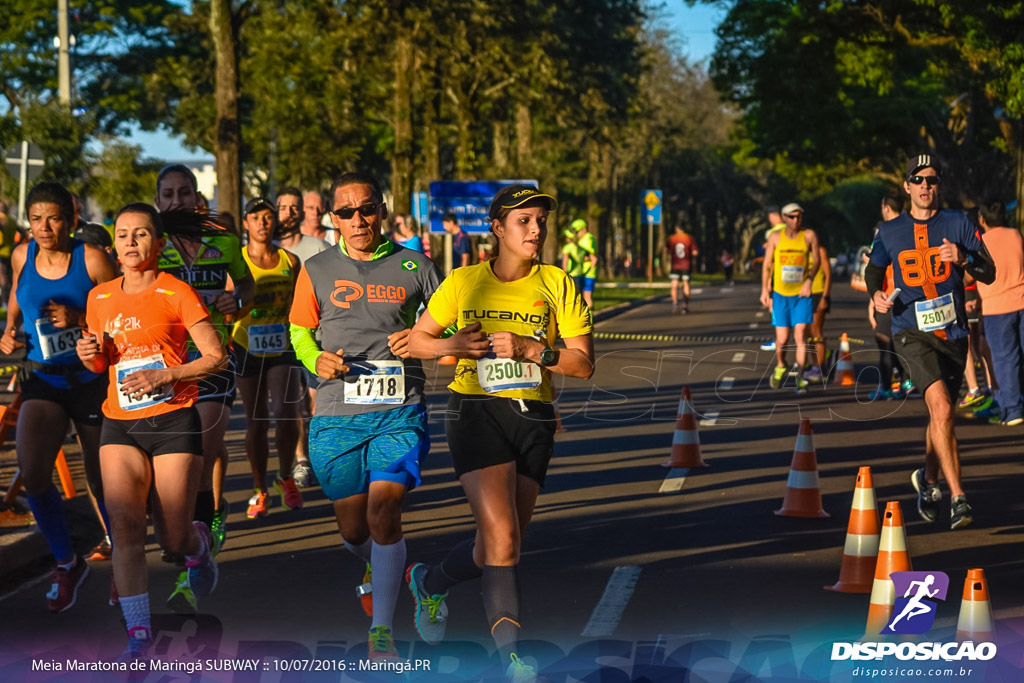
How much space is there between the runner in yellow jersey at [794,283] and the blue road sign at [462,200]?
49.6ft

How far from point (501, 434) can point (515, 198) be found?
2.94 ft

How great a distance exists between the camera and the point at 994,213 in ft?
47.1

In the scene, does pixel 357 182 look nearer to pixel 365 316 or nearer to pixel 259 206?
pixel 365 316

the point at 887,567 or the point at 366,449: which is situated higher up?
the point at 366,449

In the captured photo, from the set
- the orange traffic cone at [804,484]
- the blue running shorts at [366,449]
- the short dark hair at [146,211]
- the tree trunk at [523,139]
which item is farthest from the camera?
the tree trunk at [523,139]

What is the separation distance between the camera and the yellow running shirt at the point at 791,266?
55.8 feet

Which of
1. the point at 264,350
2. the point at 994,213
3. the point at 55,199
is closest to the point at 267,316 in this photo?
the point at 264,350

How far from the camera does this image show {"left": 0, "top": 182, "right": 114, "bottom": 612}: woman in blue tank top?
724cm

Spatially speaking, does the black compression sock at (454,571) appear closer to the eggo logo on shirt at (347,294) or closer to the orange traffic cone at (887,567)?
the eggo logo on shirt at (347,294)

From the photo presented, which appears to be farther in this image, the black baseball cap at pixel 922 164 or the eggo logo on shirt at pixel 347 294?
the black baseball cap at pixel 922 164

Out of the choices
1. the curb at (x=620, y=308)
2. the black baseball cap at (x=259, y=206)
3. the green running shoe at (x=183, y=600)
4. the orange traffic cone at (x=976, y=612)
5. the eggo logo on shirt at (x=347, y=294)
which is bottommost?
the curb at (x=620, y=308)

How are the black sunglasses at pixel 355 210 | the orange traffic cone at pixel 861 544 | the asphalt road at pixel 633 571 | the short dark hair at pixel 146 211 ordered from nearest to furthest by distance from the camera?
1. the asphalt road at pixel 633 571
2. the short dark hair at pixel 146 211
3. the black sunglasses at pixel 355 210
4. the orange traffic cone at pixel 861 544

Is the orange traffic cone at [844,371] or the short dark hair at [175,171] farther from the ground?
the short dark hair at [175,171]

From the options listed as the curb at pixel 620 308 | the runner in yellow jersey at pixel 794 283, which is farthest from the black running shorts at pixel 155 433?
the curb at pixel 620 308
